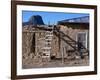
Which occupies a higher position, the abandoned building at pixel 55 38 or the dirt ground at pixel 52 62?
the abandoned building at pixel 55 38

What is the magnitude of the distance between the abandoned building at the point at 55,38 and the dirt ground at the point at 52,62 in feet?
0.13

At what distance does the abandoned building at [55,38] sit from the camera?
2.17m

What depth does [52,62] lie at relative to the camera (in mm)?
2240

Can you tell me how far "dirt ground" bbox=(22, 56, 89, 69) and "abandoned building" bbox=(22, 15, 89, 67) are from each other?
0.04 meters

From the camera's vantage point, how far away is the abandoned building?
217 centimetres

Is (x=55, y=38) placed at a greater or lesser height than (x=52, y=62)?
greater

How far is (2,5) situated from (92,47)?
108cm

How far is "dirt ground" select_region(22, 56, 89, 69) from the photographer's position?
2.16m

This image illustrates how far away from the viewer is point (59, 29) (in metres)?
2.26

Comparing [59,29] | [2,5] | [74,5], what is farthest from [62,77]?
[2,5]

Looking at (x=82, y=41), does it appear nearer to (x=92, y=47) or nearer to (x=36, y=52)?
(x=92, y=47)

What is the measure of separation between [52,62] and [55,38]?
256 millimetres

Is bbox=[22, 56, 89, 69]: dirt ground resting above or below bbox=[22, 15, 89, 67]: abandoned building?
below

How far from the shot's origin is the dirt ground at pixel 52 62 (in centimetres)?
216
